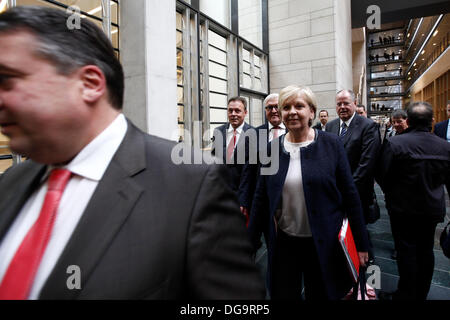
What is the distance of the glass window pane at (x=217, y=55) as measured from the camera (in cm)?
714

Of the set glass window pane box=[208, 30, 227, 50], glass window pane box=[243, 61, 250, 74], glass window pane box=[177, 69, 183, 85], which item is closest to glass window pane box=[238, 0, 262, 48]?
glass window pane box=[243, 61, 250, 74]

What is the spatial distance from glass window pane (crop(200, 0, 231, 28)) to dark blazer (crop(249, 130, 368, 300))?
608 centimetres

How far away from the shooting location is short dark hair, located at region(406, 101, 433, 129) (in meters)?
2.70

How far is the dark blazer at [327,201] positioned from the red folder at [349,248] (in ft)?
0.20

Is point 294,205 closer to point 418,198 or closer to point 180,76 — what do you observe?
point 418,198

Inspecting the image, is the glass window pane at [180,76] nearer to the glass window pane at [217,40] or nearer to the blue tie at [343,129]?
the glass window pane at [217,40]

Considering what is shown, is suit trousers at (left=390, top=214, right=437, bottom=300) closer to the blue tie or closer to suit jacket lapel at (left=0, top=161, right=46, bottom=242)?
the blue tie

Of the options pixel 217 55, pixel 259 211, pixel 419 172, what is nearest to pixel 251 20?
pixel 217 55

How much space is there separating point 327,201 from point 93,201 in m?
1.70

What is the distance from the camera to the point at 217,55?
7402mm

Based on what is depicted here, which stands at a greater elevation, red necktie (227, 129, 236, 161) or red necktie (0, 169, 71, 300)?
red necktie (227, 129, 236, 161)

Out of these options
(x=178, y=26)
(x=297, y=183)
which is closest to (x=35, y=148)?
(x=297, y=183)

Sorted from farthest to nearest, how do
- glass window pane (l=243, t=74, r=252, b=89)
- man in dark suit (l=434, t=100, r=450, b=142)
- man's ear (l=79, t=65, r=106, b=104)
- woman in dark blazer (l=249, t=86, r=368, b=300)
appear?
glass window pane (l=243, t=74, r=252, b=89)
man in dark suit (l=434, t=100, r=450, b=142)
woman in dark blazer (l=249, t=86, r=368, b=300)
man's ear (l=79, t=65, r=106, b=104)

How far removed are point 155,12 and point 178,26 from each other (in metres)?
2.18
